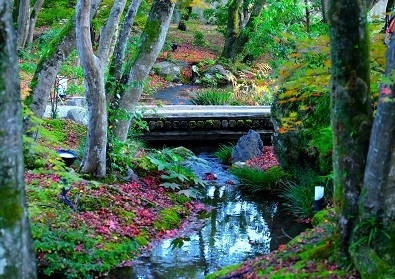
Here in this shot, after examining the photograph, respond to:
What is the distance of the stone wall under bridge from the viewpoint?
1491 centimetres

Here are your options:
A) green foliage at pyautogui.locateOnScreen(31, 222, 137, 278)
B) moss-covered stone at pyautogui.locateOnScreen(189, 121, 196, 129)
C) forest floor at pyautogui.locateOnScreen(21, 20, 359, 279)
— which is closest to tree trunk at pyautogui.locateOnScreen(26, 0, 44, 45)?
moss-covered stone at pyautogui.locateOnScreen(189, 121, 196, 129)

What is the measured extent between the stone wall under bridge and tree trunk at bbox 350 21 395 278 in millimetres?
10320

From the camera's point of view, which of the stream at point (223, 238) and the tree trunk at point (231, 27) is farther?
the tree trunk at point (231, 27)

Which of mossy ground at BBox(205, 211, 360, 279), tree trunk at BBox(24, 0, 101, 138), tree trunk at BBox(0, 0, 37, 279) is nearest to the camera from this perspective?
tree trunk at BBox(0, 0, 37, 279)

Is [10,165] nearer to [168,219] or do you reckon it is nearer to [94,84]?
[94,84]

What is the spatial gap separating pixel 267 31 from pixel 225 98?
259cm

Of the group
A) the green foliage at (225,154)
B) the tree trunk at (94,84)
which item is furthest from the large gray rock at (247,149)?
the tree trunk at (94,84)

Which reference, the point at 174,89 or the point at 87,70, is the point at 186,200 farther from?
the point at 174,89

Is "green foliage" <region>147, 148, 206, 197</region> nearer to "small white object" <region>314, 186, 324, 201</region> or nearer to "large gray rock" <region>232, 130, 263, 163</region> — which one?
"large gray rock" <region>232, 130, 263, 163</region>

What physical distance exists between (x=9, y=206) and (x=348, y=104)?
270 cm

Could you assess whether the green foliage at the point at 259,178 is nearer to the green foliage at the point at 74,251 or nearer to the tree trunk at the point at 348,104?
the green foliage at the point at 74,251

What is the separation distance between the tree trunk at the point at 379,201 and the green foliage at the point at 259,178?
→ 6794 mm

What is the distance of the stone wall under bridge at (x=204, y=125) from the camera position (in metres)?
14.9

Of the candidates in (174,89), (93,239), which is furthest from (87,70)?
(174,89)
